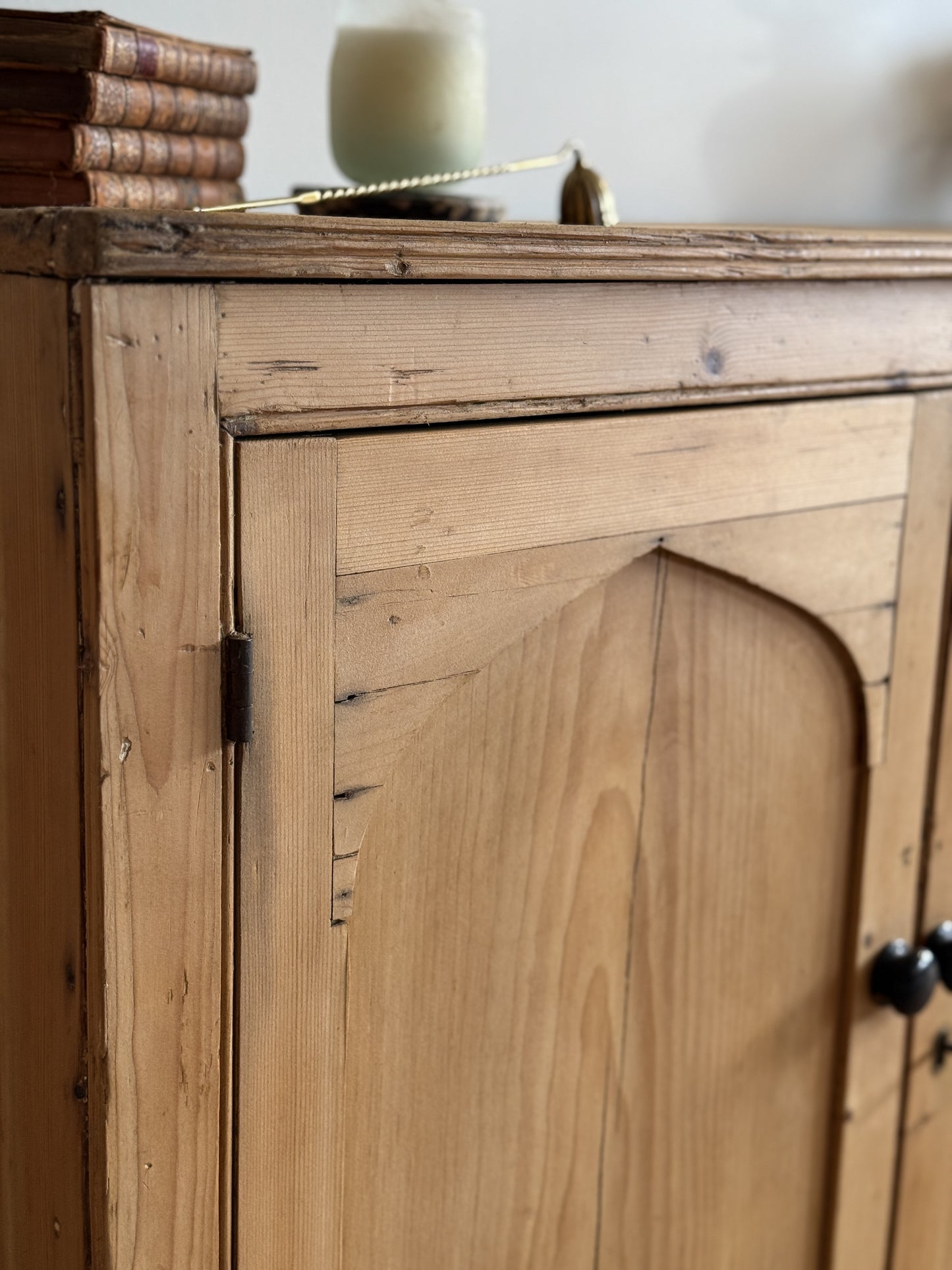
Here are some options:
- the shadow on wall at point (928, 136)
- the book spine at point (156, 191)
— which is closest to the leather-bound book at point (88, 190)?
the book spine at point (156, 191)

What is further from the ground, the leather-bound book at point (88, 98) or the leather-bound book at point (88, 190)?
the leather-bound book at point (88, 98)

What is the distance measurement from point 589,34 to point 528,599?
0.67 m

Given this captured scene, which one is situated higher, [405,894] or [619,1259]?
[405,894]

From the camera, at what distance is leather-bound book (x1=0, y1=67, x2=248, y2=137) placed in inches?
20.6

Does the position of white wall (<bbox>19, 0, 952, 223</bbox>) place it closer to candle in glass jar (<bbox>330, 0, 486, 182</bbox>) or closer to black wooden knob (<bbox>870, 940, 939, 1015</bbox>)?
candle in glass jar (<bbox>330, 0, 486, 182</bbox>)

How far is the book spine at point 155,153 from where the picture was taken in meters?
0.53

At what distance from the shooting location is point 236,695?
457mm

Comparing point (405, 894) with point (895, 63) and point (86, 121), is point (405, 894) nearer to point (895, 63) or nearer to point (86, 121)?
point (86, 121)

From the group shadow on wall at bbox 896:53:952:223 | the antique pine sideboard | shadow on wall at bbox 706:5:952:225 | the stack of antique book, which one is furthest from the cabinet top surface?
shadow on wall at bbox 896:53:952:223

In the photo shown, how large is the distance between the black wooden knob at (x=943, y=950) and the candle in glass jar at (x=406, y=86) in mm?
526

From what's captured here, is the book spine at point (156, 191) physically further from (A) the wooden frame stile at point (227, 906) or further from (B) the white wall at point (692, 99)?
(B) the white wall at point (692, 99)

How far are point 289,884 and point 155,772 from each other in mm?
78

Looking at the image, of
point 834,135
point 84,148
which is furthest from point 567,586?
point 834,135

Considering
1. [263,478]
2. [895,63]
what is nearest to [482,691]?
[263,478]
